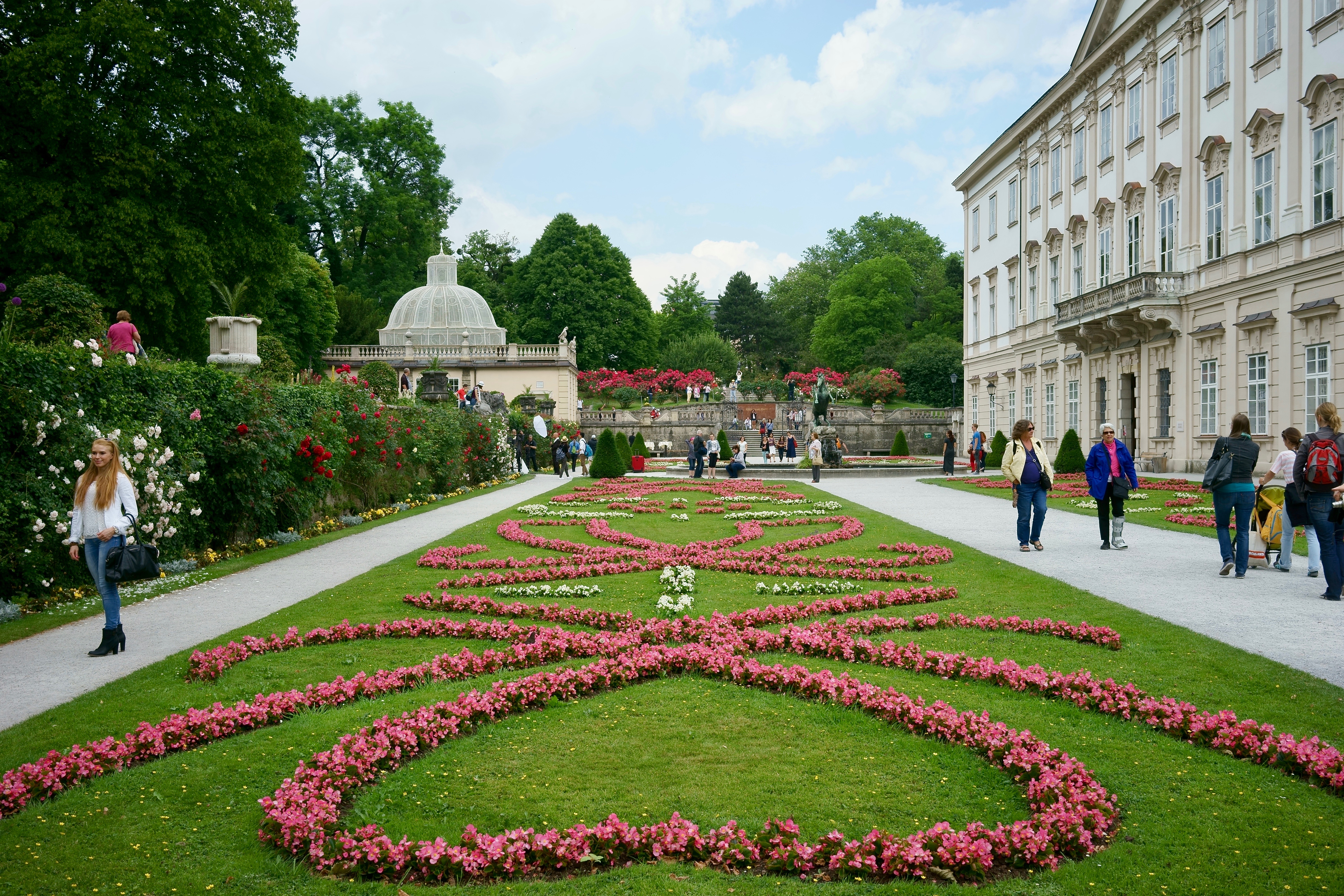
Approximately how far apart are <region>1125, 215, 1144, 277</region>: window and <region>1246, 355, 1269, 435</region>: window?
275 inches

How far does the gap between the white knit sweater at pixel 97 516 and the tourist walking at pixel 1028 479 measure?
1033 centimetres

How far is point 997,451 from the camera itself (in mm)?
40094

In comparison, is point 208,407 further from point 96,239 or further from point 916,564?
point 96,239

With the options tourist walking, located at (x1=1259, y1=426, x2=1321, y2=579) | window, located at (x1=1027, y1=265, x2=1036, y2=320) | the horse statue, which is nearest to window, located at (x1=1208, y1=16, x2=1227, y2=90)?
window, located at (x1=1027, y1=265, x2=1036, y2=320)

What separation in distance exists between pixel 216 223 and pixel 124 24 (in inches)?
218

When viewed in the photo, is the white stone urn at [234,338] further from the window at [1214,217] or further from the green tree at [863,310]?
the green tree at [863,310]

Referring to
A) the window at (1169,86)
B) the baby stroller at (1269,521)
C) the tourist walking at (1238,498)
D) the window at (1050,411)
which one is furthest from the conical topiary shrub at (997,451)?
the tourist walking at (1238,498)

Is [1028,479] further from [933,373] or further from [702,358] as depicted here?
[702,358]

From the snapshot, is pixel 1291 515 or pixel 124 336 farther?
pixel 124 336

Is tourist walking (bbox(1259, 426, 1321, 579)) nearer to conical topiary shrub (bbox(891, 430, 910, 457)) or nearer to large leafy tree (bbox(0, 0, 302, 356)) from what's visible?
large leafy tree (bbox(0, 0, 302, 356))

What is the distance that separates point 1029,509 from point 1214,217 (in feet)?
64.7

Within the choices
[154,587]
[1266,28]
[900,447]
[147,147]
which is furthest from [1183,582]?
[900,447]

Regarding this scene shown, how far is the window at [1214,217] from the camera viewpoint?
27312 millimetres

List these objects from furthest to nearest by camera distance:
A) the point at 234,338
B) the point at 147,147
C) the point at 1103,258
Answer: the point at 1103,258 → the point at 147,147 → the point at 234,338
